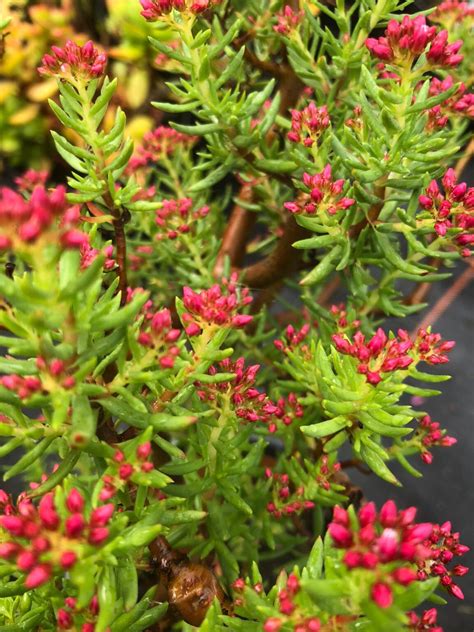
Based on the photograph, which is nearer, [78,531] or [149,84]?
[78,531]

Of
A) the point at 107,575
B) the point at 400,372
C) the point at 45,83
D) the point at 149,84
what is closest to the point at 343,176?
the point at 400,372

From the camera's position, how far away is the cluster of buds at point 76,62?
0.79 metres

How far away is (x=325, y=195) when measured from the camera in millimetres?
870

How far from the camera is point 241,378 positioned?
0.81 meters

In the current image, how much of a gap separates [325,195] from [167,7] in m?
0.34

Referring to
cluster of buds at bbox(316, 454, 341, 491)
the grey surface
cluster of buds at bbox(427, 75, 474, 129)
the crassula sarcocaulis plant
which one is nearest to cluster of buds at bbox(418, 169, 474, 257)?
the crassula sarcocaulis plant

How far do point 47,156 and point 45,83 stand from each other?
31 cm

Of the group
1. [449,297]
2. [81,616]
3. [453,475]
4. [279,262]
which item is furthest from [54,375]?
[449,297]

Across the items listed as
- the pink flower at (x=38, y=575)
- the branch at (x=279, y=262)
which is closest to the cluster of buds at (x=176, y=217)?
the branch at (x=279, y=262)

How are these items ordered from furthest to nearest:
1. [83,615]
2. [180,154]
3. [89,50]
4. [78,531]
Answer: [180,154], [89,50], [83,615], [78,531]

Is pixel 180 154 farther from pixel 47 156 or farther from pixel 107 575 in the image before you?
pixel 47 156

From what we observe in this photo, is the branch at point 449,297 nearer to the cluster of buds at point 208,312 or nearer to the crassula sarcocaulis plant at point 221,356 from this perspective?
the crassula sarcocaulis plant at point 221,356

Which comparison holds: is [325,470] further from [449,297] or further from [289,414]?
[449,297]

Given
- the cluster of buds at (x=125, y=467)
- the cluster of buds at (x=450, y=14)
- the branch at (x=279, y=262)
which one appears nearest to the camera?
the cluster of buds at (x=125, y=467)
